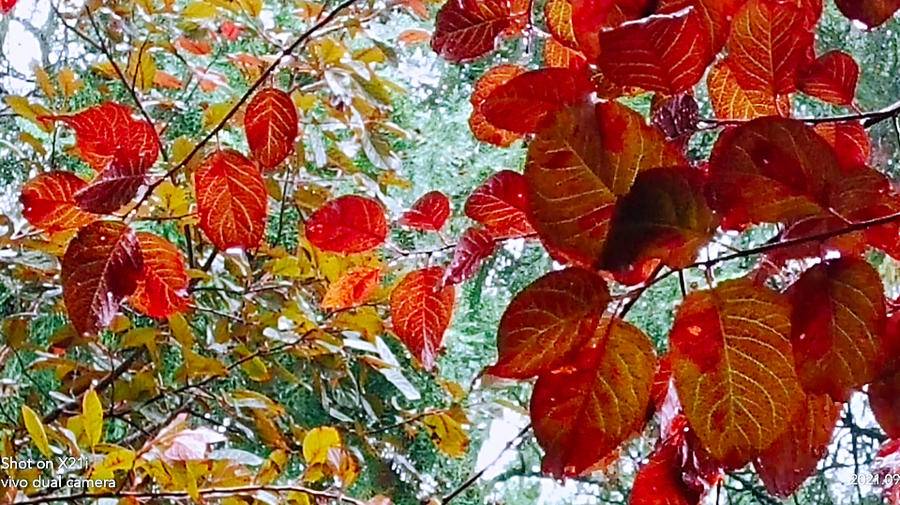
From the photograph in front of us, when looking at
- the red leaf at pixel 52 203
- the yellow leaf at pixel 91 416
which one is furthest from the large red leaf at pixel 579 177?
the yellow leaf at pixel 91 416

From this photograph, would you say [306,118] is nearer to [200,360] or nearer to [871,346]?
[200,360]

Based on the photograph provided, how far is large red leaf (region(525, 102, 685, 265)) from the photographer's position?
187mm

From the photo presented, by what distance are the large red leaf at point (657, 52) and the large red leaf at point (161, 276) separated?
211 millimetres

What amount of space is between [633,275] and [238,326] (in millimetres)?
569

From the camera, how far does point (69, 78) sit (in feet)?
2.59

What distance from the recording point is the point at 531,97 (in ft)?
0.83

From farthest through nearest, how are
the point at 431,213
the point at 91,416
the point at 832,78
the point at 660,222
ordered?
the point at 91,416
the point at 431,213
the point at 832,78
the point at 660,222

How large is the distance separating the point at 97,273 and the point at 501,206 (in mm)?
140

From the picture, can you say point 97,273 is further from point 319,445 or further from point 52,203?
point 319,445

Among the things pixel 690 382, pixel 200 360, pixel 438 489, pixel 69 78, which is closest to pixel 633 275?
pixel 690 382

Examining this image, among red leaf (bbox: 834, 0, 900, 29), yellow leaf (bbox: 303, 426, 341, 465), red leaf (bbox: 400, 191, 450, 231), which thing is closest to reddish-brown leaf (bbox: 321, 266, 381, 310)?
red leaf (bbox: 400, 191, 450, 231)

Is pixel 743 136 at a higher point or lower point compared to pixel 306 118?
lower

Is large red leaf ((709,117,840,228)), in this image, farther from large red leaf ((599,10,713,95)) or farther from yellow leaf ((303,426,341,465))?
yellow leaf ((303,426,341,465))

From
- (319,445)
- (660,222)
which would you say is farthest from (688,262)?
(319,445)
